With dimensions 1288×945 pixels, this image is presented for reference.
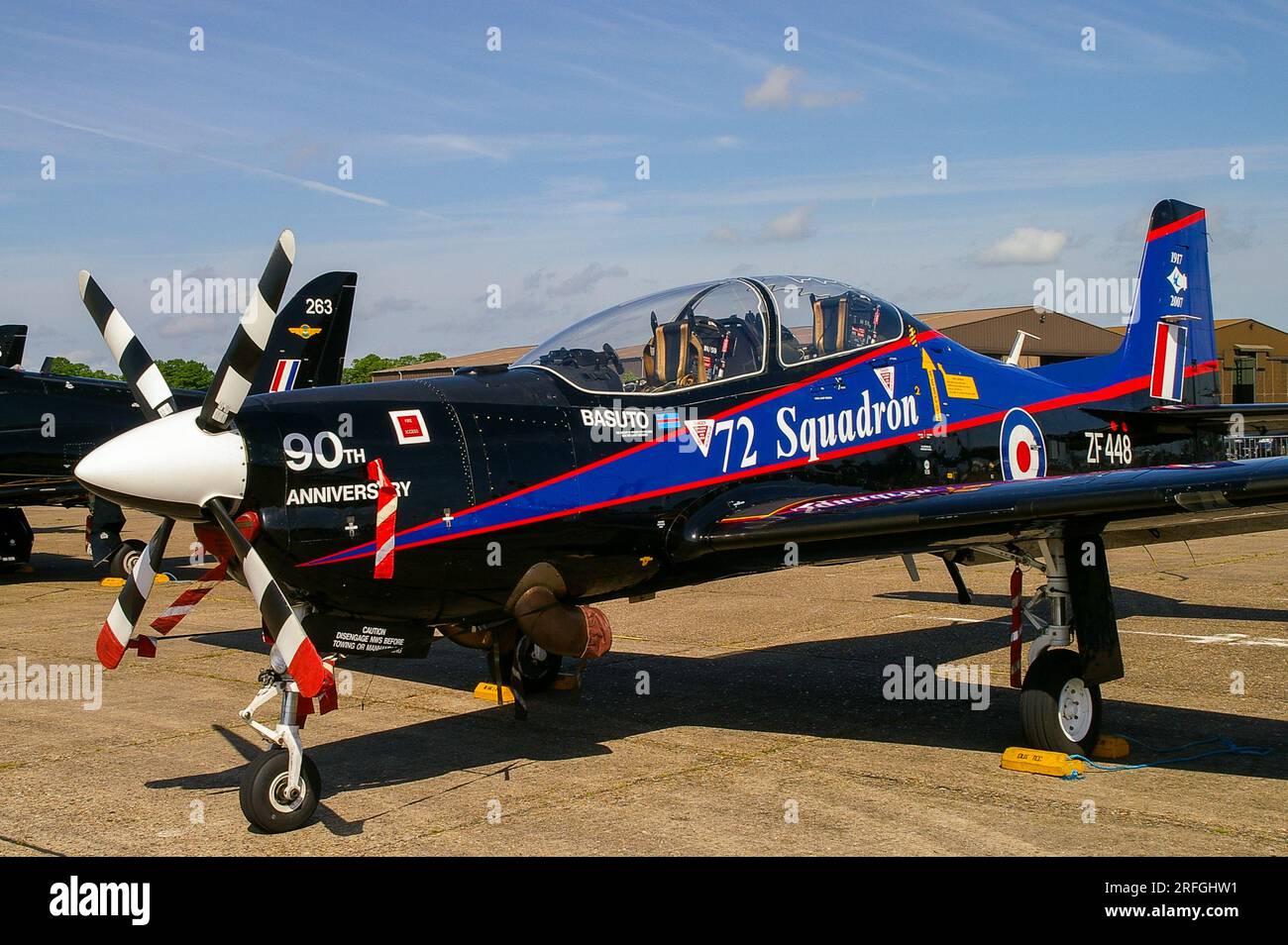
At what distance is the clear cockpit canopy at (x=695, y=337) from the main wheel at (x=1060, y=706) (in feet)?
8.58

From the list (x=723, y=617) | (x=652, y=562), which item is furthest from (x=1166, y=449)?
(x=652, y=562)

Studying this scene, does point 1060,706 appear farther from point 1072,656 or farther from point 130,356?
point 130,356

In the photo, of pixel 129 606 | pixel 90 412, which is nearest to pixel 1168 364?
pixel 129 606

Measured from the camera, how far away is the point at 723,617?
13789 mm

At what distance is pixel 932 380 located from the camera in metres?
9.09

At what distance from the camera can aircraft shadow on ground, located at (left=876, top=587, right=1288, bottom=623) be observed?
13.0m

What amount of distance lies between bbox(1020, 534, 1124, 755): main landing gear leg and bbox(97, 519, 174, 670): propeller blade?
5360 millimetres

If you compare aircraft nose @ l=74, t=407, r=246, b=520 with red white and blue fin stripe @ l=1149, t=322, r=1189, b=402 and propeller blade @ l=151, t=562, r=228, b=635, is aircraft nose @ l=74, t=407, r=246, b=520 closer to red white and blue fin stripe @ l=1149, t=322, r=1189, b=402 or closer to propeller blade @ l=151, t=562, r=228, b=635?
propeller blade @ l=151, t=562, r=228, b=635

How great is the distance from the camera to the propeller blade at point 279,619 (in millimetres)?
5906

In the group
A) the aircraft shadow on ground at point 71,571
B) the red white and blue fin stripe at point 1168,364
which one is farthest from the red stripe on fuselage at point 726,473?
the aircraft shadow on ground at point 71,571

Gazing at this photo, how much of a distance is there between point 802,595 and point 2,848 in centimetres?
1089

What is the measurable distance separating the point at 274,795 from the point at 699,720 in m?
3.50

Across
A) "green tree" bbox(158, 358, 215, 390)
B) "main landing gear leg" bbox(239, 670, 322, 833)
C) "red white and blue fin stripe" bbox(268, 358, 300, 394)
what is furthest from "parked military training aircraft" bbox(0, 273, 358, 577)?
"green tree" bbox(158, 358, 215, 390)

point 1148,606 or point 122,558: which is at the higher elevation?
point 122,558
